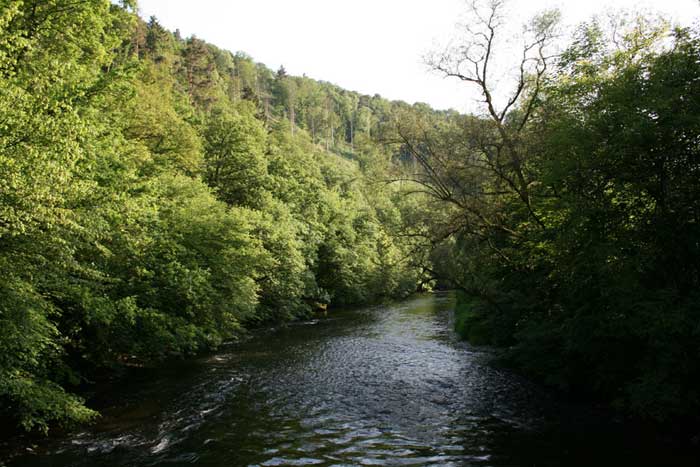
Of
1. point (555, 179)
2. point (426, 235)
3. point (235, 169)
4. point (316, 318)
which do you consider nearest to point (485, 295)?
point (426, 235)

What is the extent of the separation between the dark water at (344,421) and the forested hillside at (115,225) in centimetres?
130

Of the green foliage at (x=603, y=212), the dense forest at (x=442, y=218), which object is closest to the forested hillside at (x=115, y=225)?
the dense forest at (x=442, y=218)

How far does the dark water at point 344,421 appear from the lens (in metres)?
9.84

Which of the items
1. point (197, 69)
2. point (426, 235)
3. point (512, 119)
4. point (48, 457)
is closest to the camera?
point (48, 457)

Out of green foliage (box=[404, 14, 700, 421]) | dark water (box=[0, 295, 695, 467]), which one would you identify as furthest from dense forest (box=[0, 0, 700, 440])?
dark water (box=[0, 295, 695, 467])

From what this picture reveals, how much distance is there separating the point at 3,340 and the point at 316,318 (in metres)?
28.8

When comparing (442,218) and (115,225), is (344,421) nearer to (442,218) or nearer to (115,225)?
(115,225)

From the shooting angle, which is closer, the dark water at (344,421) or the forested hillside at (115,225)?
the forested hillside at (115,225)

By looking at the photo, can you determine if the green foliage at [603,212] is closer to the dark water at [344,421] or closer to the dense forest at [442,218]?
the dense forest at [442,218]

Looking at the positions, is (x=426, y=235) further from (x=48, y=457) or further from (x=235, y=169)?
(x=235, y=169)

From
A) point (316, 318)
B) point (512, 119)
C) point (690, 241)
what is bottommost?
point (316, 318)

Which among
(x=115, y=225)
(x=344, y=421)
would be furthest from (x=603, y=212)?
(x=115, y=225)

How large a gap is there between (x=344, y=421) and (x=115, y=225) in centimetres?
847

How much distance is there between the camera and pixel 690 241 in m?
9.71
